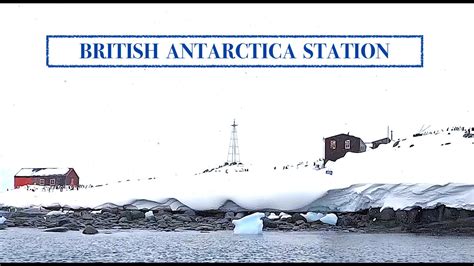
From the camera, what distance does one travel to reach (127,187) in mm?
39781

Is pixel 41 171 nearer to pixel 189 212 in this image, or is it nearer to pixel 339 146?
pixel 189 212

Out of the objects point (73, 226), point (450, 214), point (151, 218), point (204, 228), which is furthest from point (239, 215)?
point (450, 214)

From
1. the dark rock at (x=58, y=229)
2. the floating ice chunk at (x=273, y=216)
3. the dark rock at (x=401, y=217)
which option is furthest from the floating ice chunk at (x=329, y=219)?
the dark rock at (x=58, y=229)

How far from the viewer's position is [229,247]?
1964cm

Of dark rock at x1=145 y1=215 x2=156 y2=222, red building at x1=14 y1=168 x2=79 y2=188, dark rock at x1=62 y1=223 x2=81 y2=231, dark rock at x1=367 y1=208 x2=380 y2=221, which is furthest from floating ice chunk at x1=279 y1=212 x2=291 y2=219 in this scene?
red building at x1=14 y1=168 x2=79 y2=188

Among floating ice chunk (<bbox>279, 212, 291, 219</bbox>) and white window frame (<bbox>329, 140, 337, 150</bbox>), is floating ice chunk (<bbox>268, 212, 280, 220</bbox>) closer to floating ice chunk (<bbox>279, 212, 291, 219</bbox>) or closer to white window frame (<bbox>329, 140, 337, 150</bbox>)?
floating ice chunk (<bbox>279, 212, 291, 219</bbox>)

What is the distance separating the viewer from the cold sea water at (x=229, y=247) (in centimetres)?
1709

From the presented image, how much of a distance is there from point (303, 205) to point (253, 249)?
14274 mm

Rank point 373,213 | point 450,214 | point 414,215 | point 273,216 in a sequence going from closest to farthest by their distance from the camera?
point 450,214, point 414,215, point 373,213, point 273,216

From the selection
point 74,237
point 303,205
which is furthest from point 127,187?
point 74,237

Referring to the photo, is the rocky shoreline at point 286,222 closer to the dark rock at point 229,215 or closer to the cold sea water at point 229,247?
the dark rock at point 229,215

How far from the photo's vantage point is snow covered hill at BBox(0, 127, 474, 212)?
2834 cm

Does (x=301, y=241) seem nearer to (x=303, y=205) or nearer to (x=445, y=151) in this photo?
(x=303, y=205)

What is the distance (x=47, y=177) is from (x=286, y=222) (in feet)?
102
